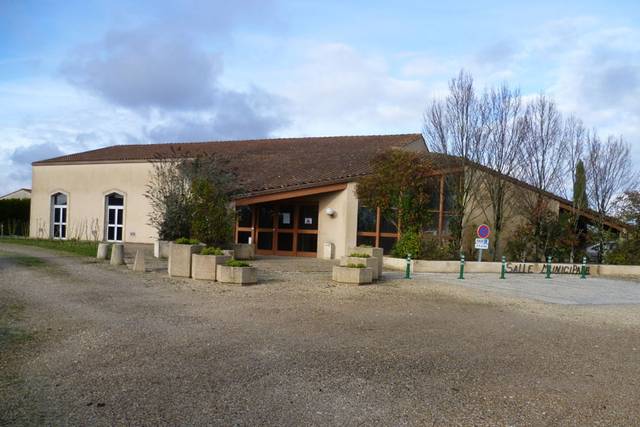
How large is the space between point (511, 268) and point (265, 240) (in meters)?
9.28

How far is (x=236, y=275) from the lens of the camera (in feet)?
40.3

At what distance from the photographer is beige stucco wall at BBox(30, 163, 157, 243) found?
27281 millimetres

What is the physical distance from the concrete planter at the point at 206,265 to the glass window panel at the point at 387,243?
876cm

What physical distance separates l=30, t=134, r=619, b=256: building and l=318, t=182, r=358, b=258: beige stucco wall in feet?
0.12

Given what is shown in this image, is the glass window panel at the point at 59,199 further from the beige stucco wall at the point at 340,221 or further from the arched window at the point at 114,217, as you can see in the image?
the beige stucco wall at the point at 340,221

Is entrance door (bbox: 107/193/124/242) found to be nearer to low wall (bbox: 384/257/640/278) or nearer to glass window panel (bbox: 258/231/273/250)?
glass window panel (bbox: 258/231/273/250)

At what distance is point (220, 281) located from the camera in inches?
495

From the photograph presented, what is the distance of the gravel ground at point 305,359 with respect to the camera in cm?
474

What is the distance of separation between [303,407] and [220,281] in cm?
806

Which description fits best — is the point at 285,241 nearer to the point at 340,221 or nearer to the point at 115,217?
the point at 340,221

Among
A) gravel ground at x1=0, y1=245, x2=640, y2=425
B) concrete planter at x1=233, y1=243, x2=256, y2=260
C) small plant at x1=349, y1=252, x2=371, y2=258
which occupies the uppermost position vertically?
small plant at x1=349, y1=252, x2=371, y2=258

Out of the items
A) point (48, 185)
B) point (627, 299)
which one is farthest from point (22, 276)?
point (48, 185)

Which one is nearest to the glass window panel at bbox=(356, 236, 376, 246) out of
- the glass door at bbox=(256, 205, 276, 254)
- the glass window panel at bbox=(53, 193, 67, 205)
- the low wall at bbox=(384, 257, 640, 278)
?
the low wall at bbox=(384, 257, 640, 278)

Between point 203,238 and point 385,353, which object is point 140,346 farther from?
point 203,238
